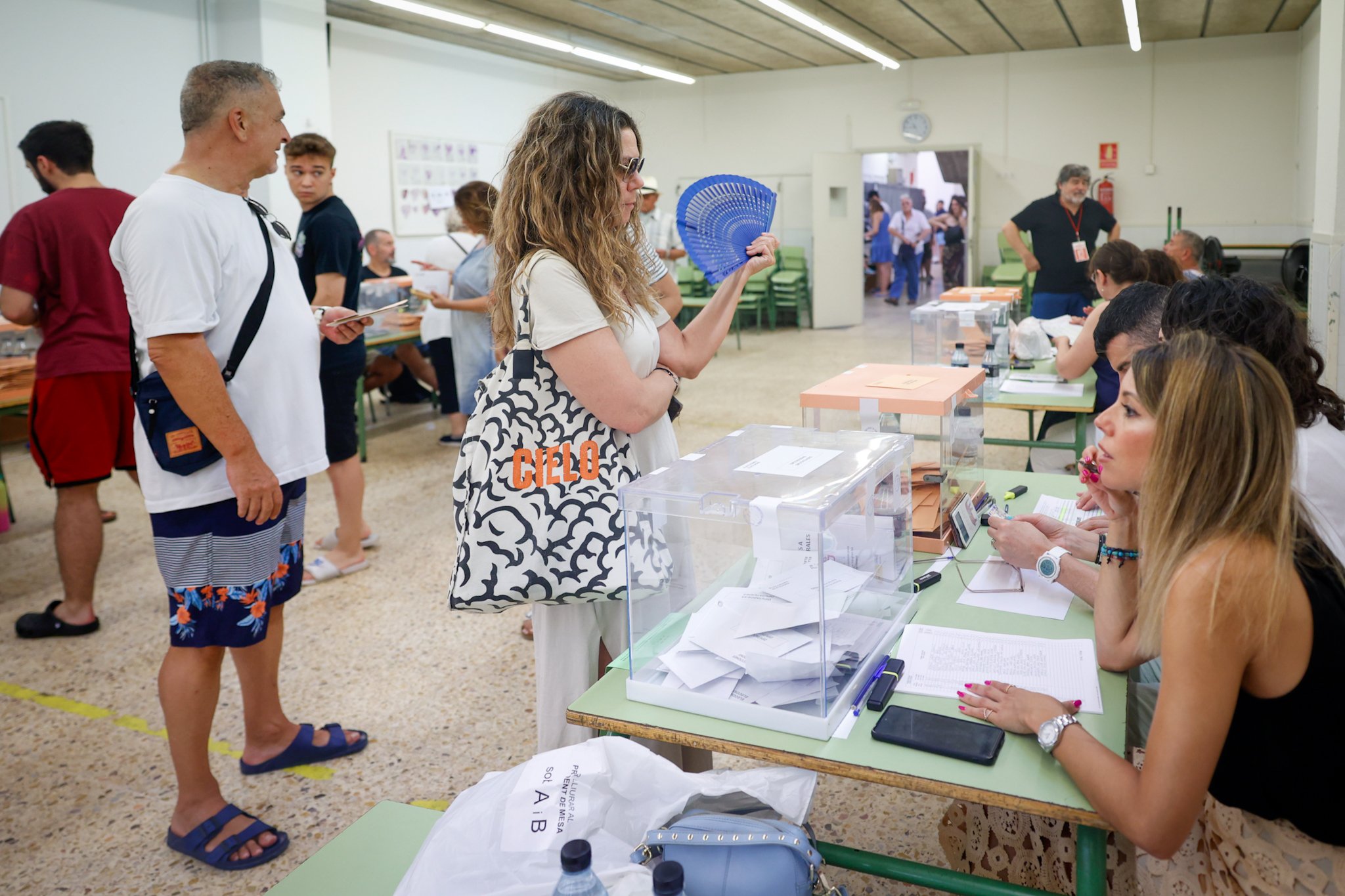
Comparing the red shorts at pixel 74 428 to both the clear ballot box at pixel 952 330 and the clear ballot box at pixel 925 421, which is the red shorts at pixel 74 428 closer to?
the clear ballot box at pixel 925 421

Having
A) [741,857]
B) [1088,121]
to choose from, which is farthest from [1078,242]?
[1088,121]

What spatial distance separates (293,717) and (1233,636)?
104 inches

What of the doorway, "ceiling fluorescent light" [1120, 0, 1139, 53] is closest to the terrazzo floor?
"ceiling fluorescent light" [1120, 0, 1139, 53]

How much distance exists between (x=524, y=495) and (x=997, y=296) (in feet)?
12.6

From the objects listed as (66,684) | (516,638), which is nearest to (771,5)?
(516,638)

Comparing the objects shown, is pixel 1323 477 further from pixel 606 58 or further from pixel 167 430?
pixel 606 58

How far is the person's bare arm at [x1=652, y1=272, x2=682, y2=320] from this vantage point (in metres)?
2.30

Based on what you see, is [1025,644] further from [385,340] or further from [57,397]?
[385,340]


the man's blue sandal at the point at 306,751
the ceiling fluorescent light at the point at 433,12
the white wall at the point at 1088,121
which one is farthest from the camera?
the white wall at the point at 1088,121

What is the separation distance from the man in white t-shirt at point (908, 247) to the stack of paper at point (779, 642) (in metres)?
14.1

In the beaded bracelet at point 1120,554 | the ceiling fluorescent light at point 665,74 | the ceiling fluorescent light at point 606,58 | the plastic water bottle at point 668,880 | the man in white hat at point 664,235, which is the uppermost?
the ceiling fluorescent light at point 665,74

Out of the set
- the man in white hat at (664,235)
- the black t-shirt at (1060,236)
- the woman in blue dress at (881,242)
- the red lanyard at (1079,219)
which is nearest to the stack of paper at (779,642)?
the black t-shirt at (1060,236)

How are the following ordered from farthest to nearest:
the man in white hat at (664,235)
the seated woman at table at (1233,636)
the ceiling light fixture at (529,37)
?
1. the man in white hat at (664,235)
2. the ceiling light fixture at (529,37)
3. the seated woman at table at (1233,636)

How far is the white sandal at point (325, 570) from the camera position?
13.4ft
